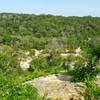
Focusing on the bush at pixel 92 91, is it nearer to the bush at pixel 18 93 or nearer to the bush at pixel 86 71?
the bush at pixel 86 71

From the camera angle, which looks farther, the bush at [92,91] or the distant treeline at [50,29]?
the distant treeline at [50,29]

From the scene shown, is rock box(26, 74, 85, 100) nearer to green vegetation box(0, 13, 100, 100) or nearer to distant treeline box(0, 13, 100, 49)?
green vegetation box(0, 13, 100, 100)

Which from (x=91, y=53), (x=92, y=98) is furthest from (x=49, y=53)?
(x=92, y=98)

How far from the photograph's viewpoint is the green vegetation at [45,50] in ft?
76.6

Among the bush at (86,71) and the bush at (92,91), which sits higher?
the bush at (86,71)

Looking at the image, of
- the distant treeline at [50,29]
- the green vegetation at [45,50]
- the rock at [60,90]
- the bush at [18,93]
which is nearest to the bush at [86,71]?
the green vegetation at [45,50]

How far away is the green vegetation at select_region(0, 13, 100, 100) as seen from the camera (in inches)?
920

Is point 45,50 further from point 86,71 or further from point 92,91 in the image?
point 92,91

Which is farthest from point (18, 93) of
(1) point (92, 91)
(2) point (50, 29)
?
(2) point (50, 29)

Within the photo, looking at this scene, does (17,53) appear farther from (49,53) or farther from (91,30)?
(91,30)

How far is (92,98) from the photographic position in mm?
23234

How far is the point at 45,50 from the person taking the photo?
100 meters

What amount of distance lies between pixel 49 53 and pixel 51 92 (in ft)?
234

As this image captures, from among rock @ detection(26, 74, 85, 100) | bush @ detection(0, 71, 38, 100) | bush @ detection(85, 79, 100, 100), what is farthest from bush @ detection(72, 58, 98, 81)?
bush @ detection(0, 71, 38, 100)
